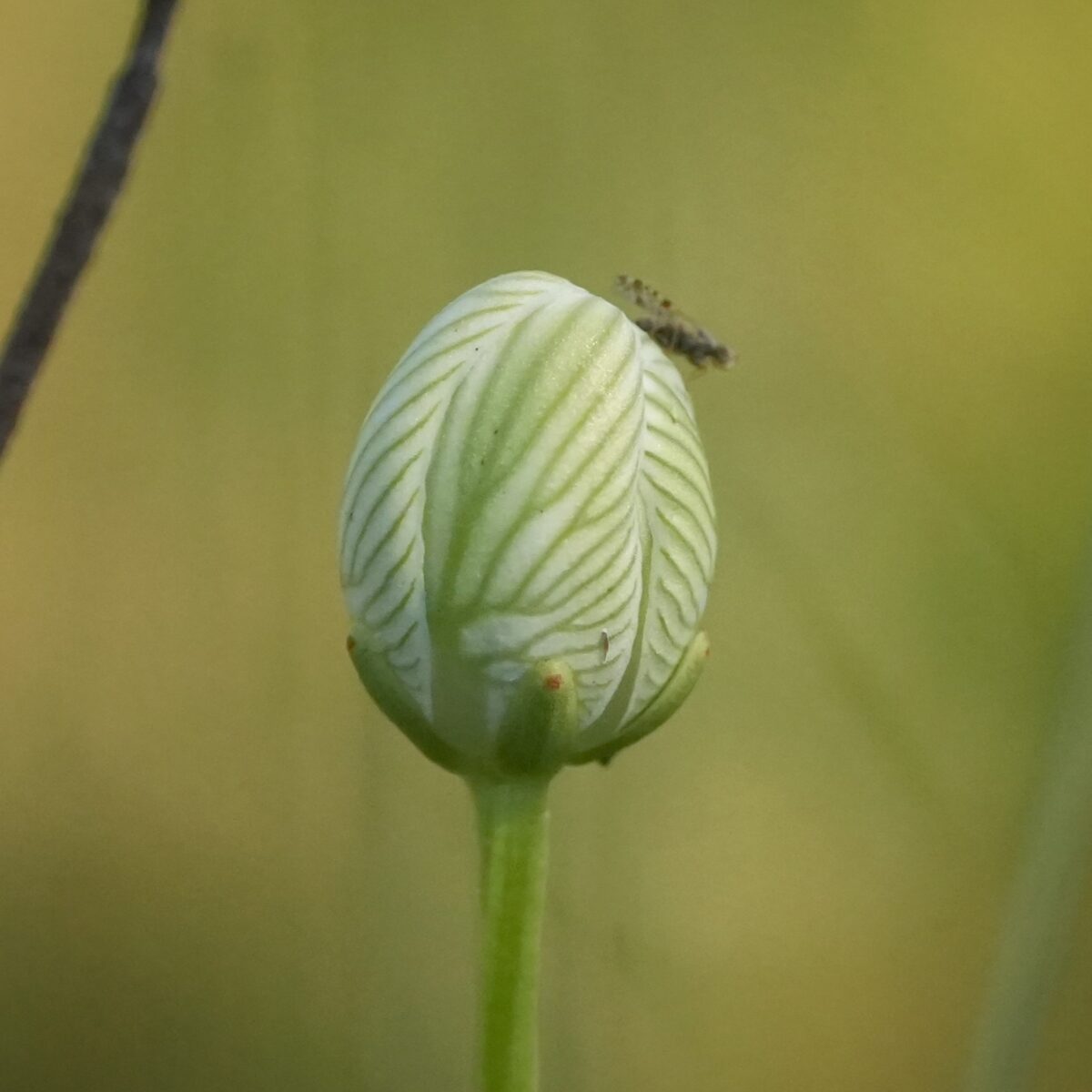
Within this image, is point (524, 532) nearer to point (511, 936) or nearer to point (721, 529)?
point (511, 936)

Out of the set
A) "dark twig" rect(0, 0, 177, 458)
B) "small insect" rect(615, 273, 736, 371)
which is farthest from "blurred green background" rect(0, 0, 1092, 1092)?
"dark twig" rect(0, 0, 177, 458)

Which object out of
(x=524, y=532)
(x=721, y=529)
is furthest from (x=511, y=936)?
(x=721, y=529)

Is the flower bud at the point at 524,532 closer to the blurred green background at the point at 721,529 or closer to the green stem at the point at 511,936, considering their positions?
the green stem at the point at 511,936

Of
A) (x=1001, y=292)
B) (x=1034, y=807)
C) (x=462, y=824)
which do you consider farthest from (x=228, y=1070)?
(x=1001, y=292)

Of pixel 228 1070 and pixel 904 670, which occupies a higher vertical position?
pixel 904 670

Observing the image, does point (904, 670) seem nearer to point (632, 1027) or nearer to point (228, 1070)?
point (632, 1027)

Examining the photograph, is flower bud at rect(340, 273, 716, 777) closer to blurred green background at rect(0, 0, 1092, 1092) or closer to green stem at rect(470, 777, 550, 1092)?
green stem at rect(470, 777, 550, 1092)

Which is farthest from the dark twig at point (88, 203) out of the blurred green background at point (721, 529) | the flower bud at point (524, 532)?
the blurred green background at point (721, 529)
